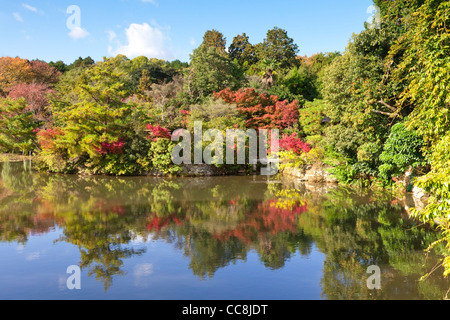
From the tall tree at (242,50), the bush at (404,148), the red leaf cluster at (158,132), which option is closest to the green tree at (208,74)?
the red leaf cluster at (158,132)

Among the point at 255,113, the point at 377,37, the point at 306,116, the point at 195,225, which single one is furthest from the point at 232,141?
the point at 195,225

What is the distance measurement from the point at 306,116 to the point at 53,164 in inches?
586

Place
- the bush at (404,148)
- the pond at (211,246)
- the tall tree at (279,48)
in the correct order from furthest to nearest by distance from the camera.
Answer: the tall tree at (279,48) < the bush at (404,148) < the pond at (211,246)

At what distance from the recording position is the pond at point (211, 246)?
5.65 metres

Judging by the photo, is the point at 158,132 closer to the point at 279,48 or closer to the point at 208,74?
the point at 208,74

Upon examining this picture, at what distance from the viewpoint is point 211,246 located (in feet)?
25.3

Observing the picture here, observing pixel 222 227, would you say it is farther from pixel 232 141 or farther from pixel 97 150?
pixel 97 150

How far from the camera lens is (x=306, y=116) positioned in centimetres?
2139

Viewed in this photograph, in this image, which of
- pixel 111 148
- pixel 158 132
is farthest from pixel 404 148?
pixel 111 148

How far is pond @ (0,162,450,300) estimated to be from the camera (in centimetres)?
565

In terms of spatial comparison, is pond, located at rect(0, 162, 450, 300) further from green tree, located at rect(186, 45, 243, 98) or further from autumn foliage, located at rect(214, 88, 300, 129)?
green tree, located at rect(186, 45, 243, 98)

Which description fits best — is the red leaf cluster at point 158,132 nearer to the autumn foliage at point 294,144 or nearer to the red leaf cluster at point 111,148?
the red leaf cluster at point 111,148

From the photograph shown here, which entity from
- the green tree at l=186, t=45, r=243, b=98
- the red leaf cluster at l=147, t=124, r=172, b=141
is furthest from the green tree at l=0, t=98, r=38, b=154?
the green tree at l=186, t=45, r=243, b=98

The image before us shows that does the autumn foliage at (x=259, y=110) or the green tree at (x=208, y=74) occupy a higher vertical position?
the green tree at (x=208, y=74)
